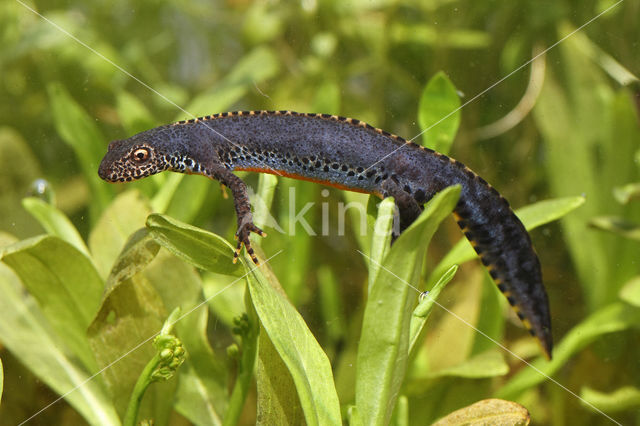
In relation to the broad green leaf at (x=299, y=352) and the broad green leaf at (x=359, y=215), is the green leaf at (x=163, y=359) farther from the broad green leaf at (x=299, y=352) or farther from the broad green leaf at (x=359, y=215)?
the broad green leaf at (x=359, y=215)

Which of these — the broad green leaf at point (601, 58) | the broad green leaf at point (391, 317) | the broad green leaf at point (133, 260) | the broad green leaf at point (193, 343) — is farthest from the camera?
the broad green leaf at point (601, 58)

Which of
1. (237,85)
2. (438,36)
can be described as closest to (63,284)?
(237,85)

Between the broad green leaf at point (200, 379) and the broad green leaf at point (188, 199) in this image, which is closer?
the broad green leaf at point (200, 379)

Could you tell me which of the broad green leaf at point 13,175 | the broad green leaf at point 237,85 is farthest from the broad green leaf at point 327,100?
the broad green leaf at point 13,175

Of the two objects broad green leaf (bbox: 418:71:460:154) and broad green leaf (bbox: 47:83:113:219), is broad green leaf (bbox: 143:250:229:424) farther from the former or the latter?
broad green leaf (bbox: 418:71:460:154)

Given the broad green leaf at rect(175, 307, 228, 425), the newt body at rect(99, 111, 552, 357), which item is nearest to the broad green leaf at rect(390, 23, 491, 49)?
the newt body at rect(99, 111, 552, 357)

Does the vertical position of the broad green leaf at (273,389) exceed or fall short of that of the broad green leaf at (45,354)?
it falls short

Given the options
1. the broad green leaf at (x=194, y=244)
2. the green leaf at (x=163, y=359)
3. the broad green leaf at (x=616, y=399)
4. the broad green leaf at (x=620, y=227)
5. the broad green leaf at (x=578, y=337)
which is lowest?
the broad green leaf at (x=616, y=399)
